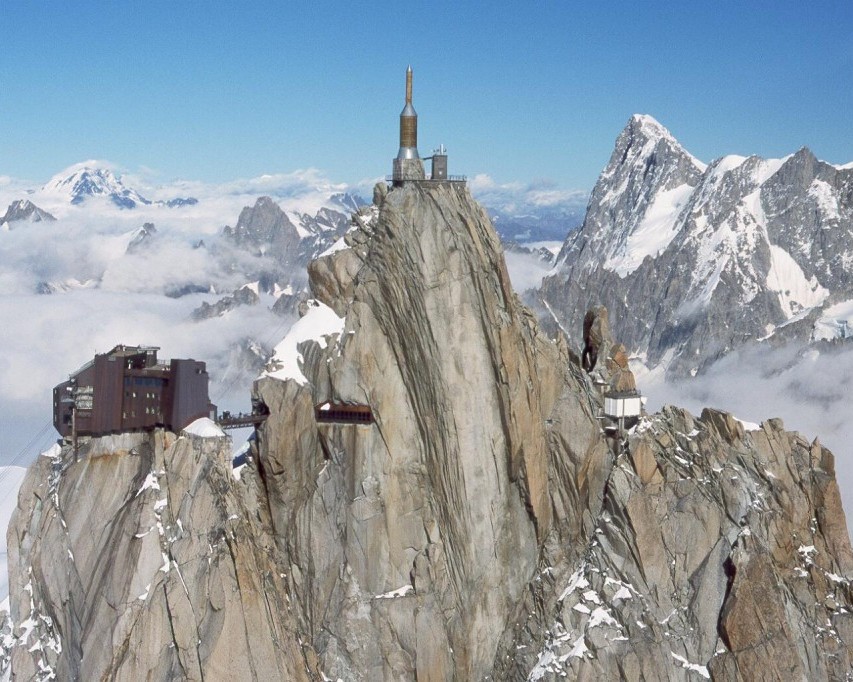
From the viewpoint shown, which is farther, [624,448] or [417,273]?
[624,448]

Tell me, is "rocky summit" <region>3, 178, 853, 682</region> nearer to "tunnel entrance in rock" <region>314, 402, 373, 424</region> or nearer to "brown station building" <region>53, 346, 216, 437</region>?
"tunnel entrance in rock" <region>314, 402, 373, 424</region>

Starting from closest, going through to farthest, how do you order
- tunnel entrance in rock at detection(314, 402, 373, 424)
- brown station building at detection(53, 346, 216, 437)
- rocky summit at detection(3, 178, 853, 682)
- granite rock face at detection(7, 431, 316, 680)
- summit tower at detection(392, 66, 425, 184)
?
granite rock face at detection(7, 431, 316, 680), rocky summit at detection(3, 178, 853, 682), brown station building at detection(53, 346, 216, 437), tunnel entrance in rock at detection(314, 402, 373, 424), summit tower at detection(392, 66, 425, 184)

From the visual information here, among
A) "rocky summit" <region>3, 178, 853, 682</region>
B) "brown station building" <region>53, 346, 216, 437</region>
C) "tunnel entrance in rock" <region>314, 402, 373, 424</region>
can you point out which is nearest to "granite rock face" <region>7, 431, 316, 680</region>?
"rocky summit" <region>3, 178, 853, 682</region>

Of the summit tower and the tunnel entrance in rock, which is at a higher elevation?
the summit tower

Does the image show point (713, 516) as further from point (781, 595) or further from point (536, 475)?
point (536, 475)

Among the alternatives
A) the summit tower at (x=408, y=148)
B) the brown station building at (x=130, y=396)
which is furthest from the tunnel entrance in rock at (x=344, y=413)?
the summit tower at (x=408, y=148)

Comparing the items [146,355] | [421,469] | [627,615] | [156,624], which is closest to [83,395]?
[146,355]

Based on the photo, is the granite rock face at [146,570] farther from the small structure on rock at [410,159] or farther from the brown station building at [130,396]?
the small structure on rock at [410,159]
